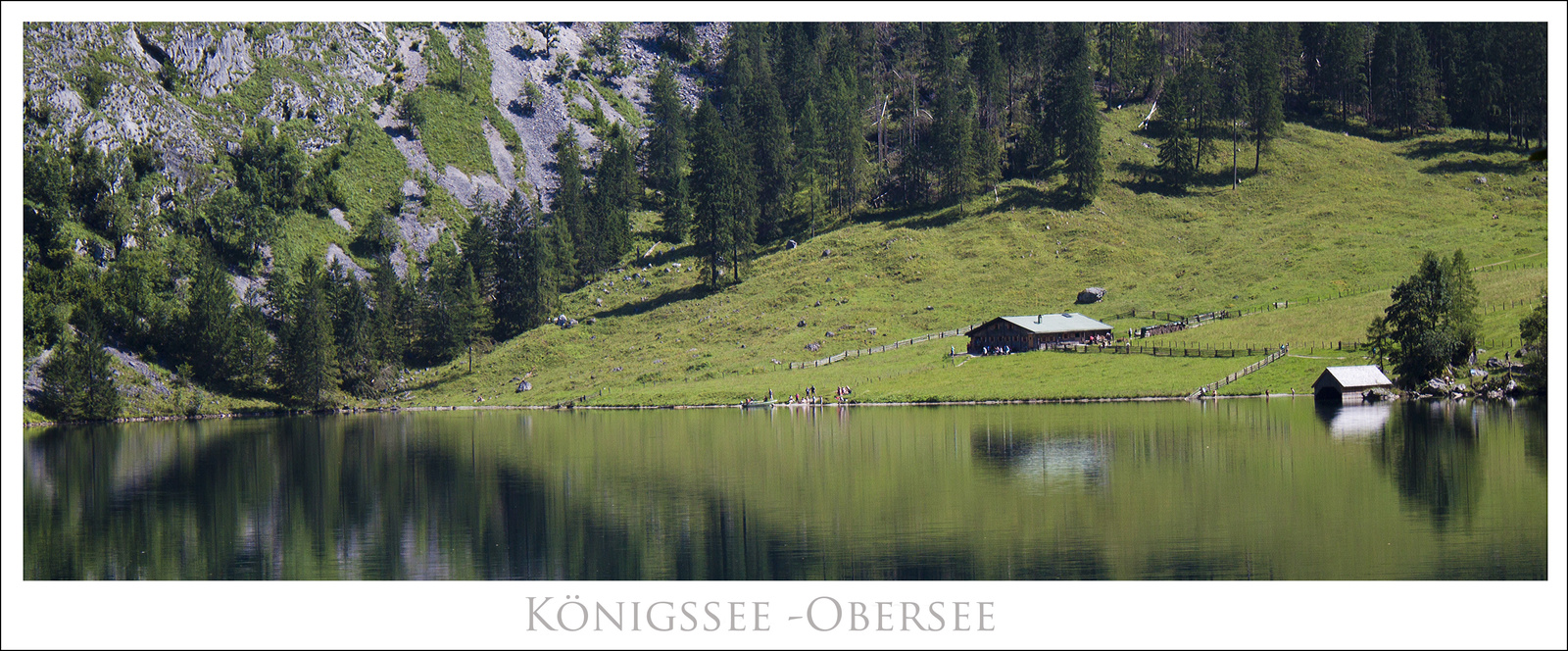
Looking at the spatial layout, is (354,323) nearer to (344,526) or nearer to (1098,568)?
(344,526)

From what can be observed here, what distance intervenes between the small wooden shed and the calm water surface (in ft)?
19.6

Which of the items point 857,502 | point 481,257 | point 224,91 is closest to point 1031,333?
point 857,502

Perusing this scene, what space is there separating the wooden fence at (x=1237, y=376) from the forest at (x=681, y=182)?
64545 mm

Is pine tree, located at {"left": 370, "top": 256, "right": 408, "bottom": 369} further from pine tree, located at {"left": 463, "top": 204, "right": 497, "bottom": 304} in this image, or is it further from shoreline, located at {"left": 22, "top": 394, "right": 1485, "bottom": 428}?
pine tree, located at {"left": 463, "top": 204, "right": 497, "bottom": 304}

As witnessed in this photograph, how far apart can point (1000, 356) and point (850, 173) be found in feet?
207

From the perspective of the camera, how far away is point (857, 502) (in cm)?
4956

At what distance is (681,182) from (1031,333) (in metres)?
65.8

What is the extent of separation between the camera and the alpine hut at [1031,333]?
11650 centimetres

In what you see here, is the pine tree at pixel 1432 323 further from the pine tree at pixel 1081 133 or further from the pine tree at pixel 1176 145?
the pine tree at pixel 1176 145

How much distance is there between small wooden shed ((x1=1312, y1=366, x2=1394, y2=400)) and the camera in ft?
290

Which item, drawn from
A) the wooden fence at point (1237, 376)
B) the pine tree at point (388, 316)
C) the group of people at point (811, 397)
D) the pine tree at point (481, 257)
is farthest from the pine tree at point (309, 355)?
the wooden fence at point (1237, 376)

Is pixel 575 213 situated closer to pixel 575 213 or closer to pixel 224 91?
pixel 575 213

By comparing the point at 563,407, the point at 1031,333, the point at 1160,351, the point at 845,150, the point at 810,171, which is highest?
the point at 845,150

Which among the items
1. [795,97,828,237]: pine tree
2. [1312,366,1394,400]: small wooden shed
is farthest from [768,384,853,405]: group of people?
[795,97,828,237]: pine tree
